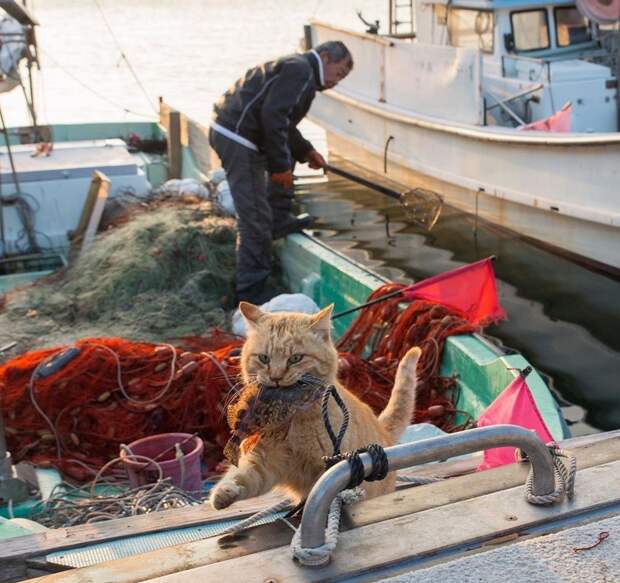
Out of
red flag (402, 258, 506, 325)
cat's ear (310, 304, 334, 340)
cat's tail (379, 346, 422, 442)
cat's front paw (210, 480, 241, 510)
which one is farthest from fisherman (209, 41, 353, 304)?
cat's front paw (210, 480, 241, 510)

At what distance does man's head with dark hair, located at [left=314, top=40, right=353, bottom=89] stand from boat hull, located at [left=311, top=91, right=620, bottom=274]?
329 cm

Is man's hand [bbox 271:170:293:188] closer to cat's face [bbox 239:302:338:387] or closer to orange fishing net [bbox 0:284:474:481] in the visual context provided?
orange fishing net [bbox 0:284:474:481]

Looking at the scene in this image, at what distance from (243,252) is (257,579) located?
18.4ft

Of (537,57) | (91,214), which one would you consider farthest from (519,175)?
(91,214)

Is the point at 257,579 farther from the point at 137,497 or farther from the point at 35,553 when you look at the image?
the point at 137,497

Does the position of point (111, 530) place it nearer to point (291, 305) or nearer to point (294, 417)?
point (294, 417)

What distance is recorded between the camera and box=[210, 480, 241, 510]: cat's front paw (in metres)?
2.45

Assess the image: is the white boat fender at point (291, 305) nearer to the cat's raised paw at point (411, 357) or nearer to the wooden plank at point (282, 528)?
the cat's raised paw at point (411, 357)

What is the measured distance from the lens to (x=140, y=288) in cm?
777

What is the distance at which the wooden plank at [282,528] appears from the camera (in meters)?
2.07

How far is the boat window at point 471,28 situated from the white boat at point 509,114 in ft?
0.07

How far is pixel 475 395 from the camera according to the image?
17.8ft

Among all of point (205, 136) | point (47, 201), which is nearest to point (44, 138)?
point (205, 136)

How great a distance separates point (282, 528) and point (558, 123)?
9.14 metres
